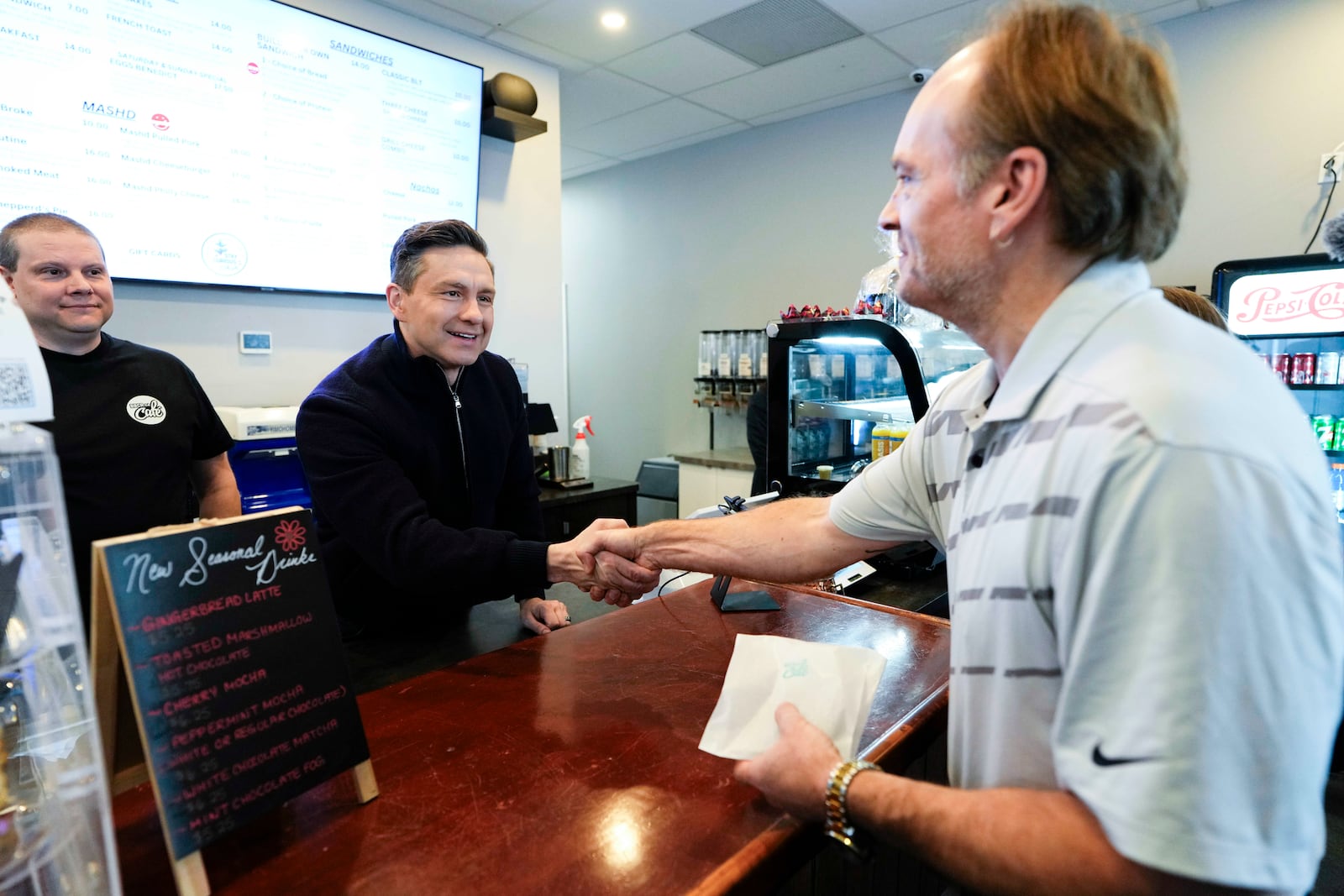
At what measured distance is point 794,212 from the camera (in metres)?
5.23

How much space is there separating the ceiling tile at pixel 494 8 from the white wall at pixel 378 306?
0.21 meters

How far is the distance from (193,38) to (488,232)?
1.49 metres

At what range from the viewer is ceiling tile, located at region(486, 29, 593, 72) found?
12.3ft

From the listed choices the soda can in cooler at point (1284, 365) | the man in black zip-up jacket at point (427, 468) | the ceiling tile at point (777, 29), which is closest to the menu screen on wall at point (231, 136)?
the ceiling tile at point (777, 29)

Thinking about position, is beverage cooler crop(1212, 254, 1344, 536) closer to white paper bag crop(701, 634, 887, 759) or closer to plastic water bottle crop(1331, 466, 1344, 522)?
plastic water bottle crop(1331, 466, 1344, 522)

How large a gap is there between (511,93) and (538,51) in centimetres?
49

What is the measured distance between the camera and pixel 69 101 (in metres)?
2.50

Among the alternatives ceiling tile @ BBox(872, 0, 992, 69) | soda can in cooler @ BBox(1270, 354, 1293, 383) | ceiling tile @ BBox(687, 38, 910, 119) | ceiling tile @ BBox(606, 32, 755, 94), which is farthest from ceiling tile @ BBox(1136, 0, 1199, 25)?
ceiling tile @ BBox(606, 32, 755, 94)

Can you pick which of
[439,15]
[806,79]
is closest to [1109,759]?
[439,15]

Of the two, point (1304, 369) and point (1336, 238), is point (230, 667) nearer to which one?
point (1336, 238)

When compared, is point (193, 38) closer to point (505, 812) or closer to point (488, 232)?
point (488, 232)

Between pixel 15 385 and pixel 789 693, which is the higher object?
pixel 15 385

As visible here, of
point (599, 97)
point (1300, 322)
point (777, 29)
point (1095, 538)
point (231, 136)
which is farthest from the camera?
point (599, 97)

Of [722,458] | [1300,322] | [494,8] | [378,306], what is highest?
[494,8]
